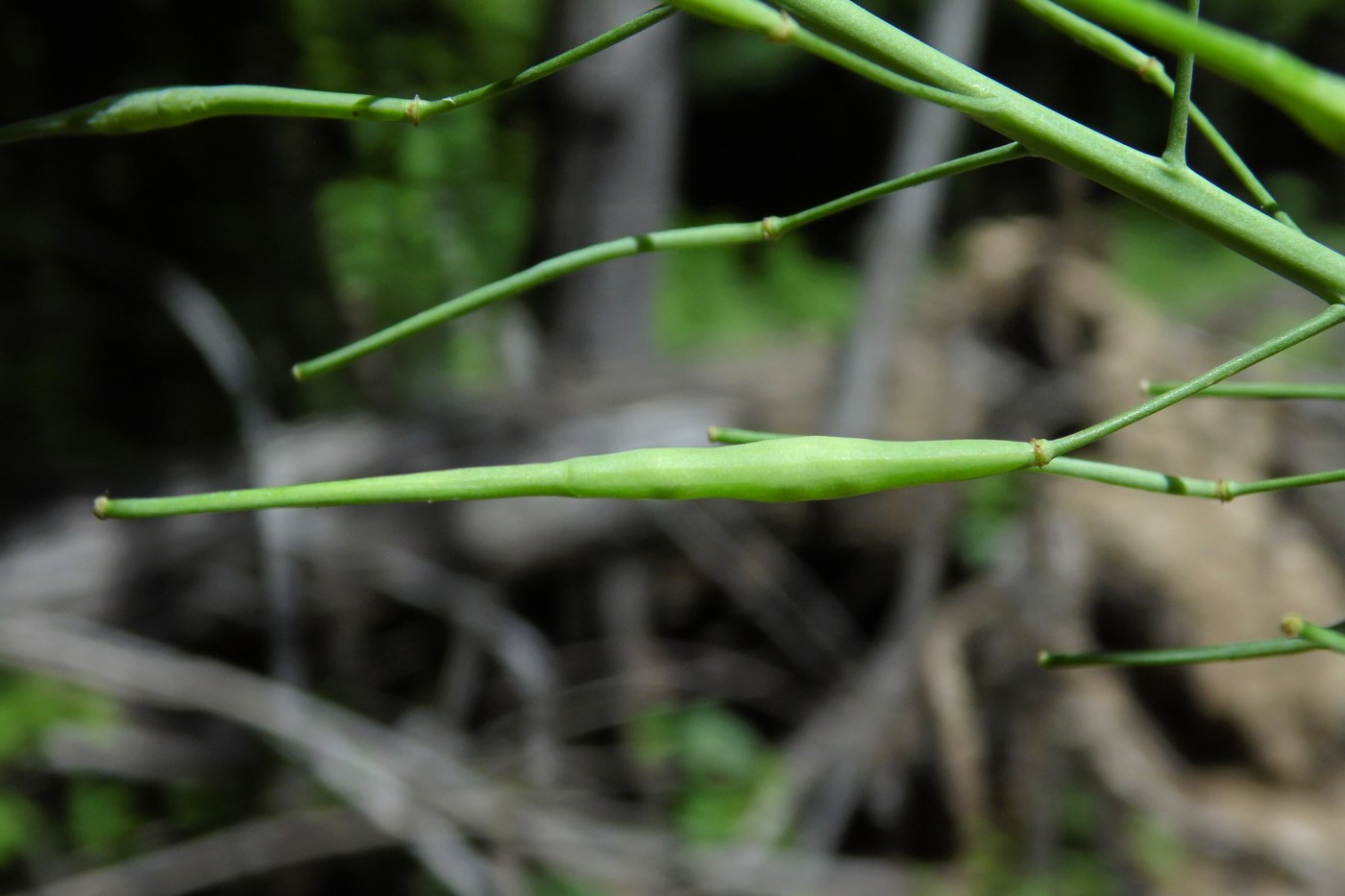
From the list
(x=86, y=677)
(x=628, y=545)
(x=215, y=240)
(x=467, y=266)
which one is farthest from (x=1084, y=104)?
(x=86, y=677)

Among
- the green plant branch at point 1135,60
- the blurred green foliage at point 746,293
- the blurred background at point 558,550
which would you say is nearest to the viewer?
the green plant branch at point 1135,60

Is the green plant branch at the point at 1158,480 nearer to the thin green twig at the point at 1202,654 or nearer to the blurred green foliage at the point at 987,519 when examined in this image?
the thin green twig at the point at 1202,654

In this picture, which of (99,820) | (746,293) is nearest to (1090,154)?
(99,820)

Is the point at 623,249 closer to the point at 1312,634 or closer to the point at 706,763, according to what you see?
the point at 1312,634

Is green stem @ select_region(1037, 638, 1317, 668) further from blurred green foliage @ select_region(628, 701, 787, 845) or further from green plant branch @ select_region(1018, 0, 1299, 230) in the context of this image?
blurred green foliage @ select_region(628, 701, 787, 845)

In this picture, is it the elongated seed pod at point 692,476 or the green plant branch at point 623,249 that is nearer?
the elongated seed pod at point 692,476

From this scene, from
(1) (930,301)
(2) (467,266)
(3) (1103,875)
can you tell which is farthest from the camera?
(2) (467,266)

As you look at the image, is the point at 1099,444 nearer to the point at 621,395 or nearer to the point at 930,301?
the point at 930,301

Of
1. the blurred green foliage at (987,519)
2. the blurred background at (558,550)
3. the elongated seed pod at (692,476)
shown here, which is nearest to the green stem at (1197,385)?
the elongated seed pod at (692,476)
